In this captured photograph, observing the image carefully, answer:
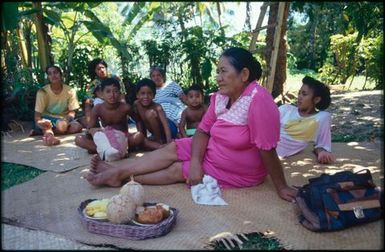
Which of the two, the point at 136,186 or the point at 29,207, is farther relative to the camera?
the point at 29,207

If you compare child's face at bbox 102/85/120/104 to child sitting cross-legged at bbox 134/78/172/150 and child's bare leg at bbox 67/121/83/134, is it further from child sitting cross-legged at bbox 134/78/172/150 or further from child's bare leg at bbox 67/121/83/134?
child's bare leg at bbox 67/121/83/134

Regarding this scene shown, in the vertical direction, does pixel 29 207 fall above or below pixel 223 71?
below

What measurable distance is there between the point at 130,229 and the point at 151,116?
245 centimetres

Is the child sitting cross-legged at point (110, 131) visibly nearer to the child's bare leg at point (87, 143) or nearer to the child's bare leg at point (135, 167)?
the child's bare leg at point (87, 143)

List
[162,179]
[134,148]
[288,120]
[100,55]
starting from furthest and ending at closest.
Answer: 1. [100,55]
2. [134,148]
3. [288,120]
4. [162,179]

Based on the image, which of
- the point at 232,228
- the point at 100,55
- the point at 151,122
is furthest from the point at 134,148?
the point at 100,55

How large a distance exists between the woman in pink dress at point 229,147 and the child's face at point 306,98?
101cm

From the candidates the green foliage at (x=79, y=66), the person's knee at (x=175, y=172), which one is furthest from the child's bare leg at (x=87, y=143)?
the green foliage at (x=79, y=66)

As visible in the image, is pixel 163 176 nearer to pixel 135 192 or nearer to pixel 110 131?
pixel 135 192

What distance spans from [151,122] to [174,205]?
1932mm

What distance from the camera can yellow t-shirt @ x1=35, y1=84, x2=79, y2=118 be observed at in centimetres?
589

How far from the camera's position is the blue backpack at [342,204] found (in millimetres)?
2389

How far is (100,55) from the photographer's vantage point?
348 inches

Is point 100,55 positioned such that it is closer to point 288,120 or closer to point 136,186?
point 288,120
